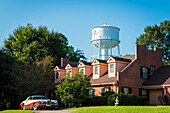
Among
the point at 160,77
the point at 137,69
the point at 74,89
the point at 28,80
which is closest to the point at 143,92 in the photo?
the point at 160,77

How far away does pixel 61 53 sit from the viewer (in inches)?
1909

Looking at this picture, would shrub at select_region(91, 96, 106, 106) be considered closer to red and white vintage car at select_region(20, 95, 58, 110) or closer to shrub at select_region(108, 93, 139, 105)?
shrub at select_region(108, 93, 139, 105)

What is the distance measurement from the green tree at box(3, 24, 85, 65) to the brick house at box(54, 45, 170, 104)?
39.2ft

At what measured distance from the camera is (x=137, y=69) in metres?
35.0

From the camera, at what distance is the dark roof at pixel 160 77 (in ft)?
108

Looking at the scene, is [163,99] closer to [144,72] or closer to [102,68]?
[144,72]

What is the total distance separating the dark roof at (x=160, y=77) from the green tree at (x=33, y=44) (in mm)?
16289

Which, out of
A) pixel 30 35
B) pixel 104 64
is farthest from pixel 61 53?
pixel 104 64

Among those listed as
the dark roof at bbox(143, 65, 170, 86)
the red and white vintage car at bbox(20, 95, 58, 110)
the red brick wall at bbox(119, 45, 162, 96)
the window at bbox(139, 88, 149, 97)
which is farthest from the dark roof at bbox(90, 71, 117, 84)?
the red and white vintage car at bbox(20, 95, 58, 110)

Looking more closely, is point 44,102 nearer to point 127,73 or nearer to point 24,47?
point 127,73

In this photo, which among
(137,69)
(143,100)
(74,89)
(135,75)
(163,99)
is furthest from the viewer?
(137,69)

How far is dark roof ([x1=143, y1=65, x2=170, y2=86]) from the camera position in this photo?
108ft

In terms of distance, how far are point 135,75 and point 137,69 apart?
0.83m

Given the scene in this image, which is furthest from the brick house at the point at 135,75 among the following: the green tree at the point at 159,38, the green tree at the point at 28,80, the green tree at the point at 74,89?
the green tree at the point at 159,38
